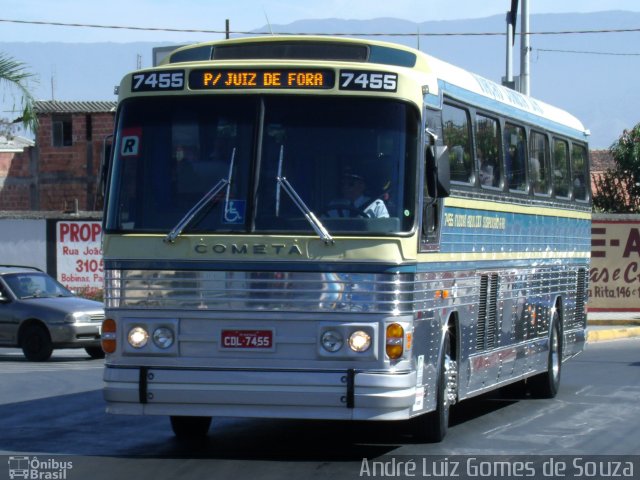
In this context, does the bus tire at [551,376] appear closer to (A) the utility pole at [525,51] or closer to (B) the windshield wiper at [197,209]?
(B) the windshield wiper at [197,209]

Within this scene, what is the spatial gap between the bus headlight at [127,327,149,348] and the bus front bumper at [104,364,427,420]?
0.19m

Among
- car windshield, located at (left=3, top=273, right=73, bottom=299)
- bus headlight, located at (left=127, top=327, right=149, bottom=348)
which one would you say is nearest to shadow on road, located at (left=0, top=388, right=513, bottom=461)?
bus headlight, located at (left=127, top=327, right=149, bottom=348)

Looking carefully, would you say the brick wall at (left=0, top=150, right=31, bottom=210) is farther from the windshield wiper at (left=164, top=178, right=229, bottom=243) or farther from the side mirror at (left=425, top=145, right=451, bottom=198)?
the side mirror at (left=425, top=145, right=451, bottom=198)

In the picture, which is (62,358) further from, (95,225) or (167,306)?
(167,306)

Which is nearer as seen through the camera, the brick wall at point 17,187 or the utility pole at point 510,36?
the utility pole at point 510,36

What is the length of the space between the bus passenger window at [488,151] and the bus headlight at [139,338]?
4.06 m

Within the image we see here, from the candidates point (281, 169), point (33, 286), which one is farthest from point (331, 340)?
point (33, 286)

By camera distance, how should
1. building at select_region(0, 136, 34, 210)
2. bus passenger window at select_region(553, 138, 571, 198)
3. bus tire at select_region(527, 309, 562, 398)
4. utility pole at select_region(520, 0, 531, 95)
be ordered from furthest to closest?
1. building at select_region(0, 136, 34, 210)
2. utility pole at select_region(520, 0, 531, 95)
3. bus passenger window at select_region(553, 138, 571, 198)
4. bus tire at select_region(527, 309, 562, 398)

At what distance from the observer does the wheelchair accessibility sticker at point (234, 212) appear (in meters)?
10.3

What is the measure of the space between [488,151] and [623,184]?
2908cm

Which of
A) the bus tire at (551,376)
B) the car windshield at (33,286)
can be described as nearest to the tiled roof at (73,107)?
A: the car windshield at (33,286)

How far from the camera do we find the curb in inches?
1032

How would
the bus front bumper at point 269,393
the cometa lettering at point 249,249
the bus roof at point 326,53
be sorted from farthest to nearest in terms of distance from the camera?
1. the bus roof at point 326,53
2. the cometa lettering at point 249,249
3. the bus front bumper at point 269,393

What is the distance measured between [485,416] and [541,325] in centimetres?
196
